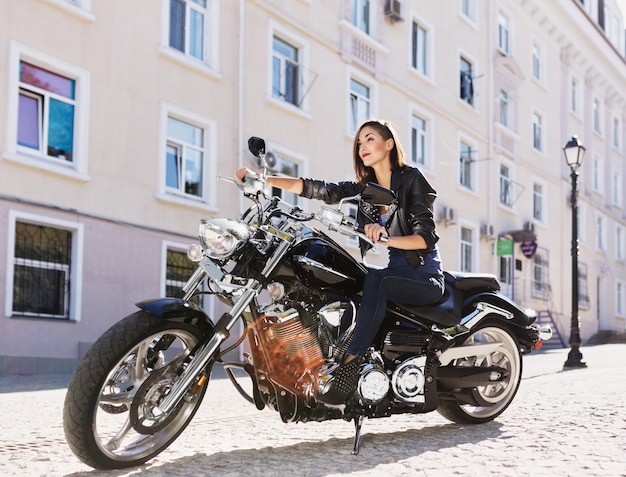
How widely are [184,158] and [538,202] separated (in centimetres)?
1806

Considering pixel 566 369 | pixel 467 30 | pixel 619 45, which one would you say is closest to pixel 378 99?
pixel 467 30

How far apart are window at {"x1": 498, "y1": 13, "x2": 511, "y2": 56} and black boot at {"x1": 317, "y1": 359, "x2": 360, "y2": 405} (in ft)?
80.0

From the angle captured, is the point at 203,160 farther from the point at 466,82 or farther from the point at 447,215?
the point at 466,82

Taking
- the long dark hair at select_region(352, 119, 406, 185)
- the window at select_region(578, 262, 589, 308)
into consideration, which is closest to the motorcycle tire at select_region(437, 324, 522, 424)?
the long dark hair at select_region(352, 119, 406, 185)

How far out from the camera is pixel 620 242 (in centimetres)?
3788

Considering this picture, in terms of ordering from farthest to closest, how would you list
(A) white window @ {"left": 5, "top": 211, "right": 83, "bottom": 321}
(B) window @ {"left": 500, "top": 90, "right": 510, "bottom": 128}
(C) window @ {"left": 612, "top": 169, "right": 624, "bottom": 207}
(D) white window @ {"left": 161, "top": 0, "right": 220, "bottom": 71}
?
(C) window @ {"left": 612, "top": 169, "right": 624, "bottom": 207}, (B) window @ {"left": 500, "top": 90, "right": 510, "bottom": 128}, (D) white window @ {"left": 161, "top": 0, "right": 220, "bottom": 71}, (A) white window @ {"left": 5, "top": 211, "right": 83, "bottom": 321}

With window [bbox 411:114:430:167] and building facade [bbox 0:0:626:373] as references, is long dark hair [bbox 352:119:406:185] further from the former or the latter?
window [bbox 411:114:430:167]

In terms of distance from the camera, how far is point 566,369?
41.3ft

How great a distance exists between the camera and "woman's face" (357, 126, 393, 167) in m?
4.90

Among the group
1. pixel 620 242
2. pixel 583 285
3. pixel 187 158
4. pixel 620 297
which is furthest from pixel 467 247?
pixel 620 242

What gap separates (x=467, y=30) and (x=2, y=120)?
16917mm

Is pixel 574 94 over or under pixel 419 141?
over

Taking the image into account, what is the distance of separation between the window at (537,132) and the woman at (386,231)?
85.1 ft

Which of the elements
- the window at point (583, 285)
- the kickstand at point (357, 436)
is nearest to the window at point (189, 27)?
the kickstand at point (357, 436)
